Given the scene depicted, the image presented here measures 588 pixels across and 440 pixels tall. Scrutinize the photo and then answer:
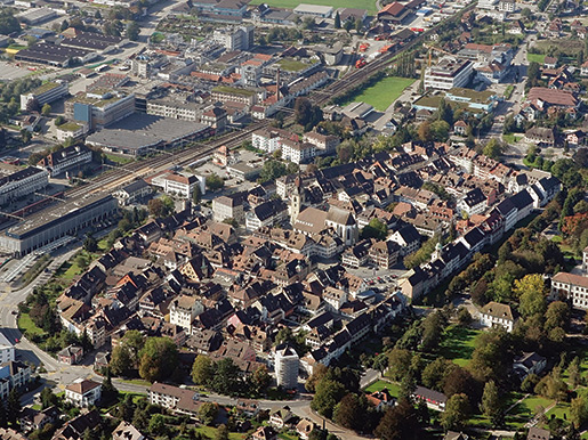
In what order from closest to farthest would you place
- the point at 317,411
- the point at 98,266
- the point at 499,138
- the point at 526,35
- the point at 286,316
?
the point at 317,411
the point at 286,316
the point at 98,266
the point at 499,138
the point at 526,35

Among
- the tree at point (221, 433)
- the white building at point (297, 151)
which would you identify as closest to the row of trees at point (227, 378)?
the tree at point (221, 433)

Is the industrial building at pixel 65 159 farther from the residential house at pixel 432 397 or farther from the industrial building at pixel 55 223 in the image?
the residential house at pixel 432 397

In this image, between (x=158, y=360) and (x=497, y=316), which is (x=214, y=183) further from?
(x=497, y=316)

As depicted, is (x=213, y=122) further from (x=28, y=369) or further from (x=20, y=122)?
(x=28, y=369)

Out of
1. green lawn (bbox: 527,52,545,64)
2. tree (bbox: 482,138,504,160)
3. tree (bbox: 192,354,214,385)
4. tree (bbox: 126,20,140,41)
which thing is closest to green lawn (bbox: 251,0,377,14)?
tree (bbox: 126,20,140,41)

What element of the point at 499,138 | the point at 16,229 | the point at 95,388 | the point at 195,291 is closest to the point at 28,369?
the point at 95,388

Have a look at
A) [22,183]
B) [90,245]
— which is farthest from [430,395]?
[22,183]

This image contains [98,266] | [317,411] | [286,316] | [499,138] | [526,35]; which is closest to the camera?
[317,411]
